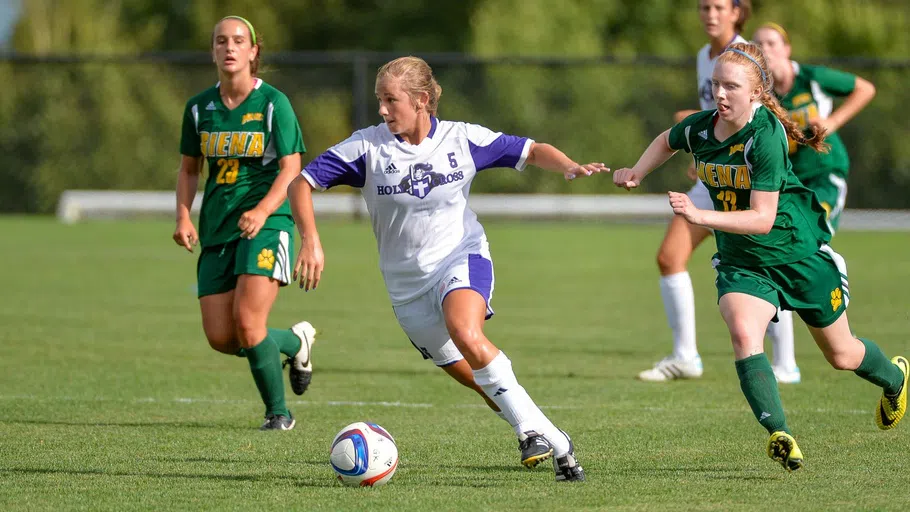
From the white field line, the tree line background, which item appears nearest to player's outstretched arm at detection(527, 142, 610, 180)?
the white field line

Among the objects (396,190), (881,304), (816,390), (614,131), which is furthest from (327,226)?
(396,190)

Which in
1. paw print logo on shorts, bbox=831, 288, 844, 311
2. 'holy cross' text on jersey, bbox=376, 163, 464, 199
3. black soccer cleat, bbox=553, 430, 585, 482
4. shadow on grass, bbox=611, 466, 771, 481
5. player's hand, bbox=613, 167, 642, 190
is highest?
player's hand, bbox=613, 167, 642, 190

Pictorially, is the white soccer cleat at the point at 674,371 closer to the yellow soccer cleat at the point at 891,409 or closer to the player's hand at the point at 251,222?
the yellow soccer cleat at the point at 891,409

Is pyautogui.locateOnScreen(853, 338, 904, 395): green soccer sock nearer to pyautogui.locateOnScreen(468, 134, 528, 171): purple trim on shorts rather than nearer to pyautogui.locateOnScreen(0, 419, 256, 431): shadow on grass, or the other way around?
pyautogui.locateOnScreen(468, 134, 528, 171): purple trim on shorts

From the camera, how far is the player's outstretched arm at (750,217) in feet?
16.0

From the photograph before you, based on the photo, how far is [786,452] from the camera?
4820mm

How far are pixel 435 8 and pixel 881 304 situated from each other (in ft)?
86.4

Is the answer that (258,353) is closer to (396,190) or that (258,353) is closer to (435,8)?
(396,190)

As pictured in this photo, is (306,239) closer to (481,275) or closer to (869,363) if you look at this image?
(481,275)

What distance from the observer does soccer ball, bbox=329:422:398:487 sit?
491 cm

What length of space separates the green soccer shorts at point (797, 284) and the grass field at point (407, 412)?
65cm

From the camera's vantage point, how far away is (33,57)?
23.6 meters

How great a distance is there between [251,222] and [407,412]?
1478 millimetres

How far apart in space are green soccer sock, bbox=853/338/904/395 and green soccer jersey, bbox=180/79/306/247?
9.38ft
